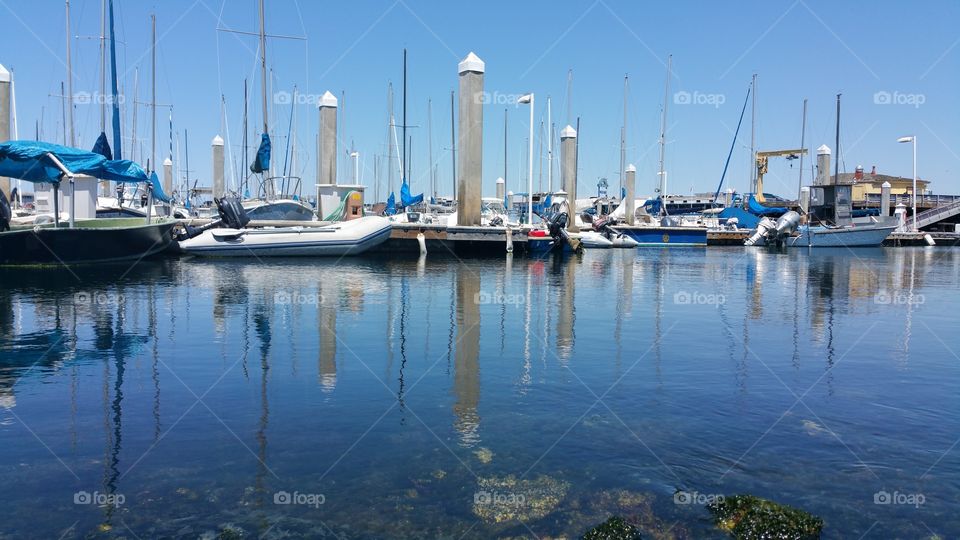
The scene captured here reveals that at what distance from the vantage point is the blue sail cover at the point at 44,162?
20922mm

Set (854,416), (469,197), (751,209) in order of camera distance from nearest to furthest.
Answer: (854,416)
(469,197)
(751,209)

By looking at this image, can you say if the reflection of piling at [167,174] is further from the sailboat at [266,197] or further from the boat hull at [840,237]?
the boat hull at [840,237]

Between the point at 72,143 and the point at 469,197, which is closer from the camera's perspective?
the point at 469,197

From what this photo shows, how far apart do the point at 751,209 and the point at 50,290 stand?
167 ft

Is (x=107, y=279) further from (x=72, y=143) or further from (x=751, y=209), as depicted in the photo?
(x=751, y=209)

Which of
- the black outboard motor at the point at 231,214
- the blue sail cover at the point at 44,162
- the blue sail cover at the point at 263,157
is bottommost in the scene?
the black outboard motor at the point at 231,214

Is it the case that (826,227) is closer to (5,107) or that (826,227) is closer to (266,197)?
(266,197)

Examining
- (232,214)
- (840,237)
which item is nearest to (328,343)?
(232,214)

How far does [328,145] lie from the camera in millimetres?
33156

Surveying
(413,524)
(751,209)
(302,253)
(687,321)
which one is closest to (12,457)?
(413,524)

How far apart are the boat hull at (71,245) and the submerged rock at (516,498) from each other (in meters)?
20.7

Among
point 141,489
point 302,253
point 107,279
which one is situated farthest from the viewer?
point 302,253

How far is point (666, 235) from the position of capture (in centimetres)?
4581

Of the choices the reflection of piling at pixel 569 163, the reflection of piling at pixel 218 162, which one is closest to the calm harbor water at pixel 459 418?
the reflection of piling at pixel 218 162
